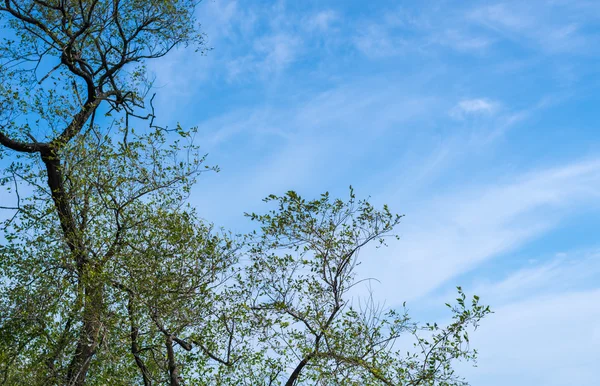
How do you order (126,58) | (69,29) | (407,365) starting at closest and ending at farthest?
(407,365) → (69,29) → (126,58)

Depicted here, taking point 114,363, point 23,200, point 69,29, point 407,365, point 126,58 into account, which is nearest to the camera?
point 407,365

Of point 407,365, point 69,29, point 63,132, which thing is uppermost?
point 69,29

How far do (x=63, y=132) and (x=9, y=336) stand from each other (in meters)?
5.60

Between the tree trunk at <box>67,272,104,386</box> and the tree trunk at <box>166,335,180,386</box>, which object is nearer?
the tree trunk at <box>67,272,104,386</box>

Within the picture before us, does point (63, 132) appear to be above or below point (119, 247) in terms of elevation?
above

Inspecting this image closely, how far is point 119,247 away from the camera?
47.7ft

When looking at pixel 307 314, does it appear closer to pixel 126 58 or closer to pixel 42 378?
pixel 42 378

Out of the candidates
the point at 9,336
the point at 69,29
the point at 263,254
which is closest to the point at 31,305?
the point at 9,336

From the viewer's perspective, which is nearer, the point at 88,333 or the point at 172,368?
the point at 88,333

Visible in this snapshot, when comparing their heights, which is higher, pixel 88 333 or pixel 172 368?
pixel 88 333

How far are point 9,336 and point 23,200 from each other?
348 centimetres

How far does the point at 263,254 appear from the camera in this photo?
1457 centimetres

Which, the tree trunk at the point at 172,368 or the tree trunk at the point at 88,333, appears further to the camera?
the tree trunk at the point at 172,368

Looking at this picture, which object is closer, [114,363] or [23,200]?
[114,363]
